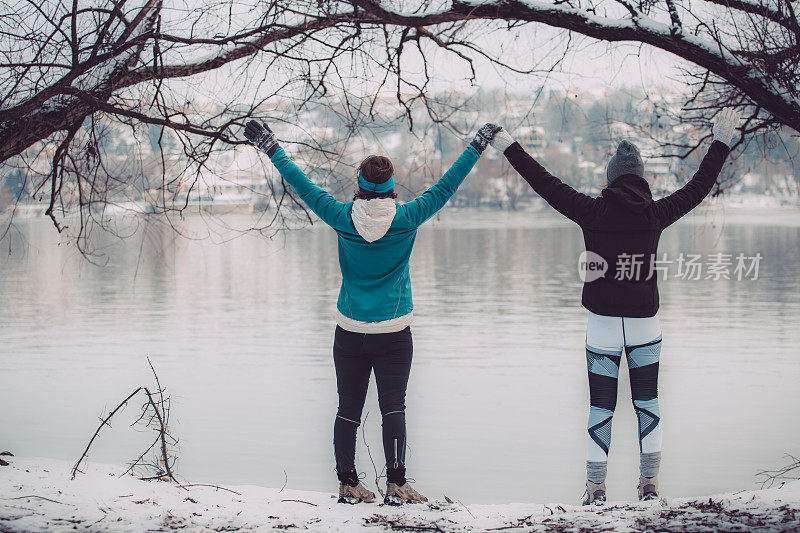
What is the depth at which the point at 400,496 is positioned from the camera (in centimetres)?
354

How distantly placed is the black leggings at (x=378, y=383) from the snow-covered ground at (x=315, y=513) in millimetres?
219

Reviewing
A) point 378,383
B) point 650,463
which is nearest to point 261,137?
point 378,383

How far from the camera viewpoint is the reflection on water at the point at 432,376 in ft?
20.9

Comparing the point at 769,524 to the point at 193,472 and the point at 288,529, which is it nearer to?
the point at 288,529

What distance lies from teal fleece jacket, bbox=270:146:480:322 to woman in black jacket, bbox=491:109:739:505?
18.2 inches

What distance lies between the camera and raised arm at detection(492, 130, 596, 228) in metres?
3.51

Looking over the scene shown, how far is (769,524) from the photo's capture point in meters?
3.02

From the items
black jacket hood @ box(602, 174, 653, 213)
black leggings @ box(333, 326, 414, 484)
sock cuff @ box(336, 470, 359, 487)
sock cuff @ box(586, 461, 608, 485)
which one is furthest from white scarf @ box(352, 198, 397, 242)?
sock cuff @ box(586, 461, 608, 485)

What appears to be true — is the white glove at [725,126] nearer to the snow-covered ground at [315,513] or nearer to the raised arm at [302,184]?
the snow-covered ground at [315,513]

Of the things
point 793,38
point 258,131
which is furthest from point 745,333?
point 258,131

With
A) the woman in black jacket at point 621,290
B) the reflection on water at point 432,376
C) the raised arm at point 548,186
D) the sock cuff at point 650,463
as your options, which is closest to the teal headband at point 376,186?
the raised arm at point 548,186

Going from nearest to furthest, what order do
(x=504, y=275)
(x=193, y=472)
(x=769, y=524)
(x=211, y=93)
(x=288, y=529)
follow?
(x=769, y=524), (x=288, y=529), (x=211, y=93), (x=193, y=472), (x=504, y=275)

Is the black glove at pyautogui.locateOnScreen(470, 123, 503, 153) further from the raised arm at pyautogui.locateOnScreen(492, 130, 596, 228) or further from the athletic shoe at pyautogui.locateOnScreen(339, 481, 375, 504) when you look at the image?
the athletic shoe at pyautogui.locateOnScreen(339, 481, 375, 504)

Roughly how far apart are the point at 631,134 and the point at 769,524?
508 cm
